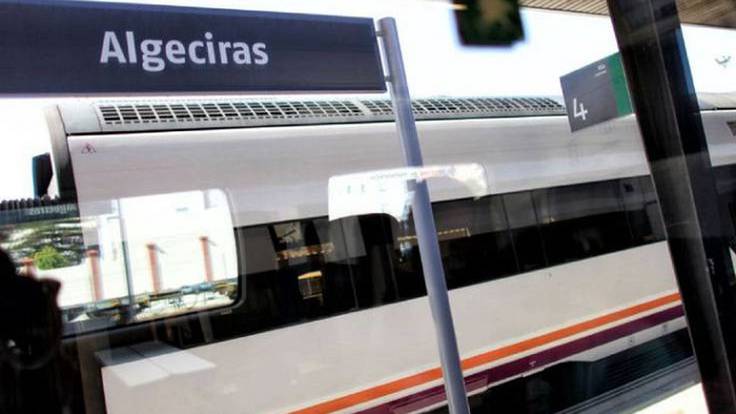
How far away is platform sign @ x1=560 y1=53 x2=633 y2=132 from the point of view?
6.55 feet

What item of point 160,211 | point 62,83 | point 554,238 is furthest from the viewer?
point 554,238

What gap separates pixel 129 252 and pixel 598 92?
2.01 metres

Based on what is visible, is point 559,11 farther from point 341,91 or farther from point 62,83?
point 62,83

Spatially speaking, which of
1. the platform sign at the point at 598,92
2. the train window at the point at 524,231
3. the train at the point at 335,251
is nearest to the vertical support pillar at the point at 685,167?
the platform sign at the point at 598,92

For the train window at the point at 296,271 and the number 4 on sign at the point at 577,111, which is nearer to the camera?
the number 4 on sign at the point at 577,111

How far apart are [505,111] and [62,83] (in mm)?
2797

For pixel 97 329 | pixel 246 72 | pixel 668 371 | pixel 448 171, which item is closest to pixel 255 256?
pixel 97 329

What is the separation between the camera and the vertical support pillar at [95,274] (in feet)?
8.14

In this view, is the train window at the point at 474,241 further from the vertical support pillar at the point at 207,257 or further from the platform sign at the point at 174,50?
the platform sign at the point at 174,50

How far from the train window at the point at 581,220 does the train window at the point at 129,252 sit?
2.11 meters

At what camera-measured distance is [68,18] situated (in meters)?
1.33

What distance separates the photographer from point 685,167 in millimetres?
1837

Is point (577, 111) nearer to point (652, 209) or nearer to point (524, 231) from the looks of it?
point (652, 209)

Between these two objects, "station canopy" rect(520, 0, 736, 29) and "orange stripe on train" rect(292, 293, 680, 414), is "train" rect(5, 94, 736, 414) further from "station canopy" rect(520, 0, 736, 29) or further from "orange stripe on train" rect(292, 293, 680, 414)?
"station canopy" rect(520, 0, 736, 29)
